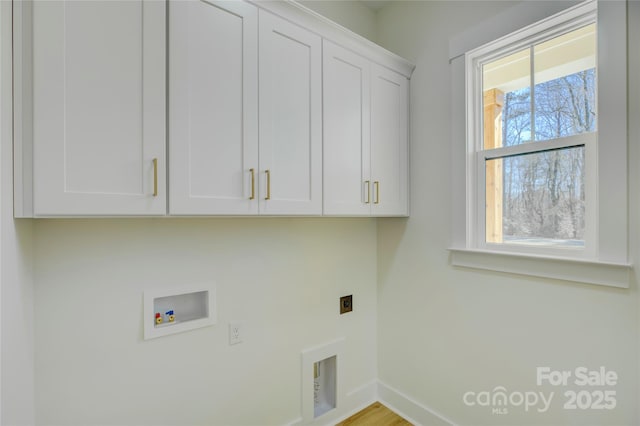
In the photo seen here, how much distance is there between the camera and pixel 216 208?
1.15 m

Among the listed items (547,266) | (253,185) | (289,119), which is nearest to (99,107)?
(253,185)

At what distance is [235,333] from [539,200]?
5.28 feet

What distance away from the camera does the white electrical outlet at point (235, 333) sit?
1.52m

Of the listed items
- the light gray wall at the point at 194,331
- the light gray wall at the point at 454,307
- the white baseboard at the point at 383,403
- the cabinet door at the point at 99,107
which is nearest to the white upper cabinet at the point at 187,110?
the cabinet door at the point at 99,107

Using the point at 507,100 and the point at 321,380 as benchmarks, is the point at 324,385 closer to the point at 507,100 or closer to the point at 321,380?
the point at 321,380

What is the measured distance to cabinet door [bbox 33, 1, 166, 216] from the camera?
2.90ft

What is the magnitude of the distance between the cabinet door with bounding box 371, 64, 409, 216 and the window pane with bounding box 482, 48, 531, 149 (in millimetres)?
448

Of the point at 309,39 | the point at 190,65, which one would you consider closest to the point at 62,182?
the point at 190,65

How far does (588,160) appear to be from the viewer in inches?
52.2

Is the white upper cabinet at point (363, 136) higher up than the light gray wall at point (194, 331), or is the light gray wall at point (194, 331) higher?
the white upper cabinet at point (363, 136)

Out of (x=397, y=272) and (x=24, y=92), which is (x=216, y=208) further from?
(x=397, y=272)

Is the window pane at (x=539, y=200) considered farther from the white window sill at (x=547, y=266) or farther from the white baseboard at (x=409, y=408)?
the white baseboard at (x=409, y=408)

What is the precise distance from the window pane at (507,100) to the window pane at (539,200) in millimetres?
115

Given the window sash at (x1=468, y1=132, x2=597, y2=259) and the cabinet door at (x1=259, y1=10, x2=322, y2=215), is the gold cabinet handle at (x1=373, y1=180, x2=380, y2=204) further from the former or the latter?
the window sash at (x1=468, y1=132, x2=597, y2=259)
